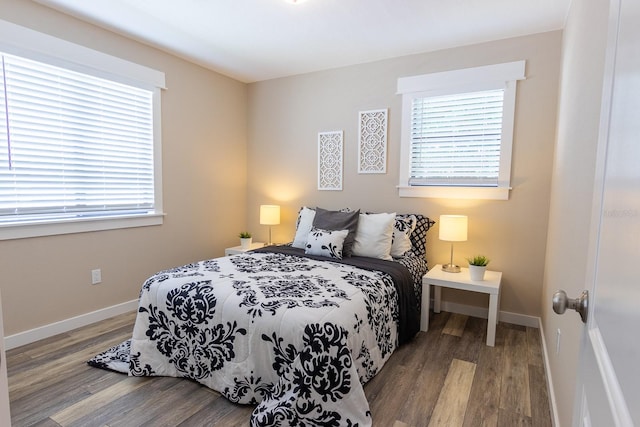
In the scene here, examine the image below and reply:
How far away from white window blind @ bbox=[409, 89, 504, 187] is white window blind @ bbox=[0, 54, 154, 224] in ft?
8.69

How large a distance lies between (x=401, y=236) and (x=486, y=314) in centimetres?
109

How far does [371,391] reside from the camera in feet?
6.79

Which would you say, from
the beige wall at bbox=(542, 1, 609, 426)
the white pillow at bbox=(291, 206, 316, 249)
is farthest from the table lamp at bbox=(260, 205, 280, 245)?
the beige wall at bbox=(542, 1, 609, 426)

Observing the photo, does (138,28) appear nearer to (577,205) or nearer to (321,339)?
(321,339)

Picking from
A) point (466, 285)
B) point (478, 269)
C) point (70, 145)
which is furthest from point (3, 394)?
point (478, 269)

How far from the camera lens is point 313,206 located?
13.4ft

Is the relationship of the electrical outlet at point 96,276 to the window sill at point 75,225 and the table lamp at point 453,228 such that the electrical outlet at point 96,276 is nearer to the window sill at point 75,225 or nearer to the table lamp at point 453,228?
the window sill at point 75,225

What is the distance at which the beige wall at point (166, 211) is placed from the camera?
258 cm

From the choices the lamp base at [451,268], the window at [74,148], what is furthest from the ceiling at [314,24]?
the lamp base at [451,268]

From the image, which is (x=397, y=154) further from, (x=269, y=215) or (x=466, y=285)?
(x=269, y=215)

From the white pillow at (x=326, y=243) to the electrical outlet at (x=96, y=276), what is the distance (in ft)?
6.03

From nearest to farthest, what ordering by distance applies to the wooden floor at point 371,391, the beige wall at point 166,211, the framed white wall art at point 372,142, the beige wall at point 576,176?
the beige wall at point 576,176 → the wooden floor at point 371,391 → the beige wall at point 166,211 → the framed white wall art at point 372,142

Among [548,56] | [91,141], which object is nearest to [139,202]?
[91,141]

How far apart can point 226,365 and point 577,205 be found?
201 centimetres
